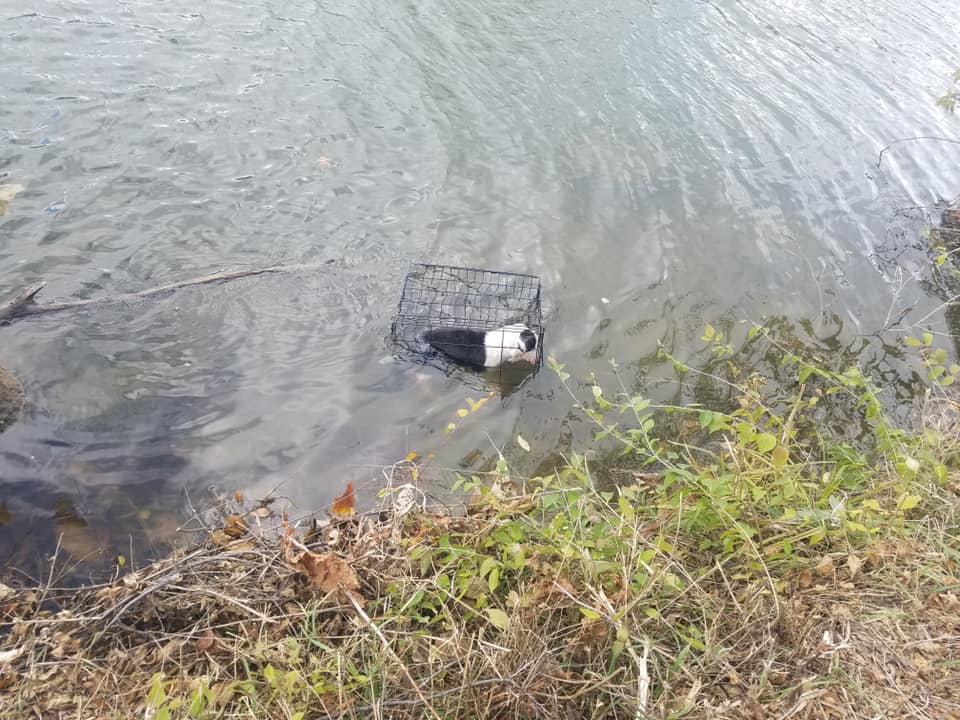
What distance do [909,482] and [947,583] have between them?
46cm

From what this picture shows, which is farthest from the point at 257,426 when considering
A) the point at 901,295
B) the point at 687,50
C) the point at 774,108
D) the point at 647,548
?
the point at 687,50

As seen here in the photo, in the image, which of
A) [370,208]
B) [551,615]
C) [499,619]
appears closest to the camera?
[499,619]

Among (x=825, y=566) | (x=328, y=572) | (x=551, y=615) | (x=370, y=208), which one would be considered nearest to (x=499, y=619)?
(x=551, y=615)

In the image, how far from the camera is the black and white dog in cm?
466

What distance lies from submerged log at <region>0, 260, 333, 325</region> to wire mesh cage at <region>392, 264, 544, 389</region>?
994mm

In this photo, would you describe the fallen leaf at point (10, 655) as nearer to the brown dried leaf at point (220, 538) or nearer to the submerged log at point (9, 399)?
the brown dried leaf at point (220, 538)

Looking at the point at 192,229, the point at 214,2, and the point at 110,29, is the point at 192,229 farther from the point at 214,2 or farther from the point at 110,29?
the point at 214,2

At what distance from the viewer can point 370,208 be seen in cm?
612

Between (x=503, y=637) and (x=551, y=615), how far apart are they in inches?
9.6

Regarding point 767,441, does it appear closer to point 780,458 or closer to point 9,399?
point 780,458

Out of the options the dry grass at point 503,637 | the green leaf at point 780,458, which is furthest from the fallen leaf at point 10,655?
the green leaf at point 780,458

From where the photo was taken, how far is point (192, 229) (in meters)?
5.63

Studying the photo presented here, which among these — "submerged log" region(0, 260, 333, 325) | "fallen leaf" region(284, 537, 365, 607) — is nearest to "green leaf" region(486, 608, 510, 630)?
"fallen leaf" region(284, 537, 365, 607)

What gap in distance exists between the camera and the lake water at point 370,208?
4332 millimetres
